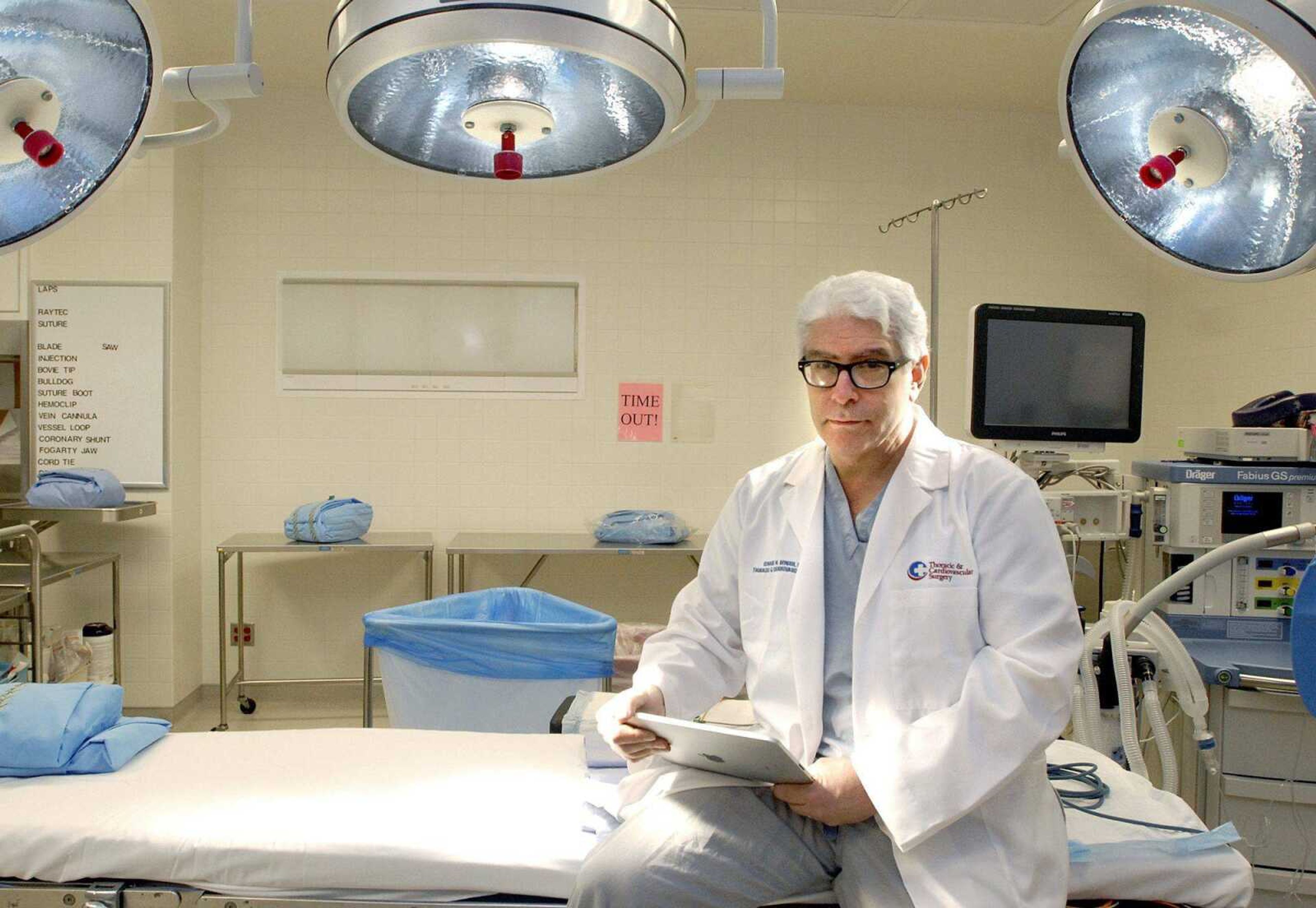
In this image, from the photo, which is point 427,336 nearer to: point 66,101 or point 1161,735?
point 1161,735

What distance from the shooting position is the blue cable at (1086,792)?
173 centimetres

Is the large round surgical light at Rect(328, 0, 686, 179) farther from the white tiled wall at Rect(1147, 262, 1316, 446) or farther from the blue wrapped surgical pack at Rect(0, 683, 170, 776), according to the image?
the white tiled wall at Rect(1147, 262, 1316, 446)

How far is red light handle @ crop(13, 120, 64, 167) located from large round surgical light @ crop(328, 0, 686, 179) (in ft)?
0.81

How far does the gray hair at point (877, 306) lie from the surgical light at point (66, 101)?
1058 mm

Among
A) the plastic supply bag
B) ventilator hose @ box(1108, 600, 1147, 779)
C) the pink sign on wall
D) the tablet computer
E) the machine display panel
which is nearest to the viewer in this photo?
the tablet computer

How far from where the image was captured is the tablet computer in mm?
1426

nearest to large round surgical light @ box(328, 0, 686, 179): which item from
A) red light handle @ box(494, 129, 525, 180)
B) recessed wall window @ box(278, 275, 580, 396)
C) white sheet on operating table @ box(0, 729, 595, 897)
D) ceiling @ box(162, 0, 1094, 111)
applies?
red light handle @ box(494, 129, 525, 180)

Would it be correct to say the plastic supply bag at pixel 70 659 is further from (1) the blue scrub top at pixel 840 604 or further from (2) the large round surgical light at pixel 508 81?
(2) the large round surgical light at pixel 508 81

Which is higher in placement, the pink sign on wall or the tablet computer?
the pink sign on wall

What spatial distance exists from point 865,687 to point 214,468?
3.78m

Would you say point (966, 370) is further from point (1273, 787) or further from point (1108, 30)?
point (1108, 30)

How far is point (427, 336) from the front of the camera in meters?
4.61

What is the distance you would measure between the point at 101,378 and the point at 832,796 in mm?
3774

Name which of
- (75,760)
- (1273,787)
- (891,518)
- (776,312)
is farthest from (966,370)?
(75,760)
